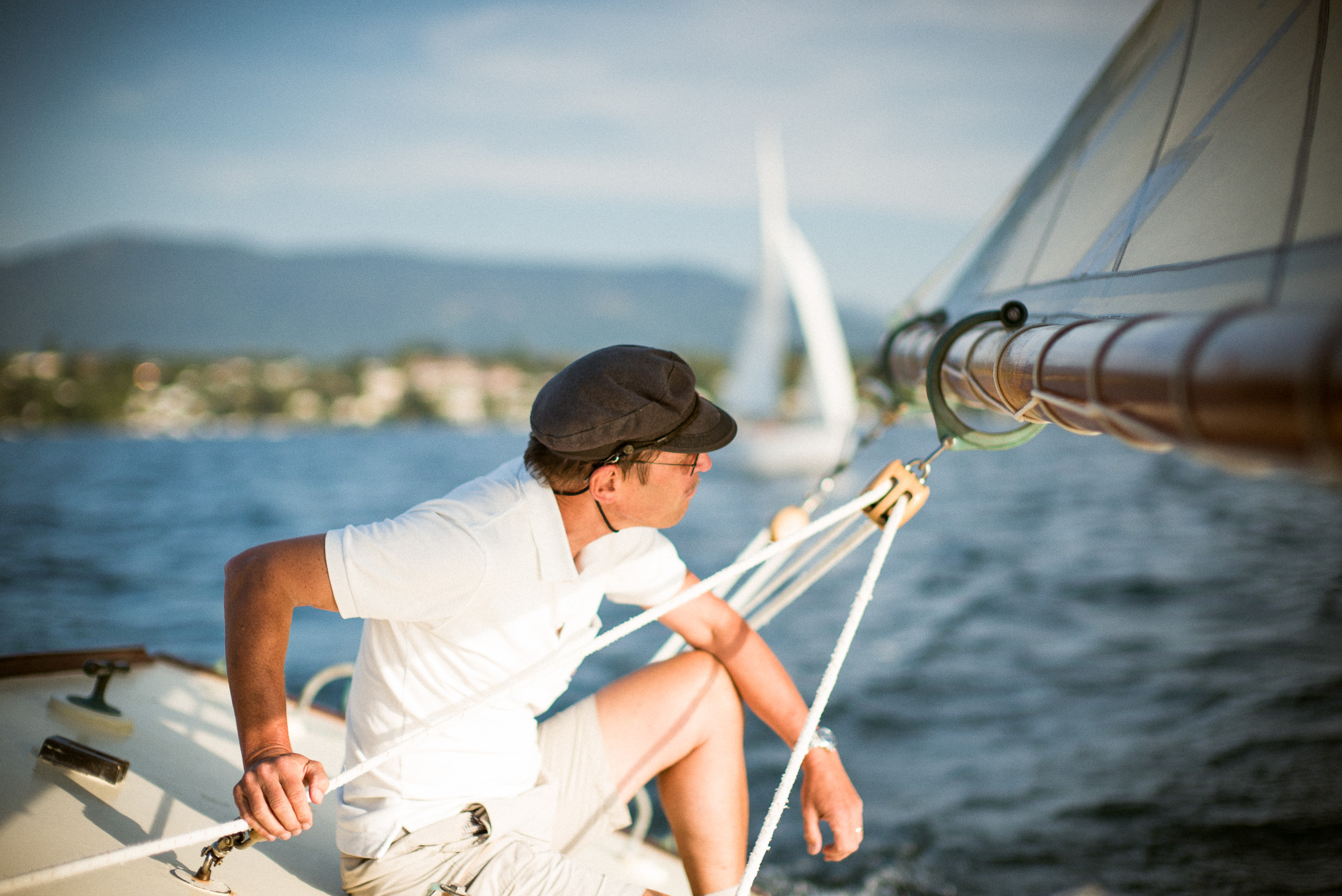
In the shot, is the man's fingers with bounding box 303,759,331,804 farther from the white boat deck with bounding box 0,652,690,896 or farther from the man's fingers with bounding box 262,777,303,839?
the white boat deck with bounding box 0,652,690,896

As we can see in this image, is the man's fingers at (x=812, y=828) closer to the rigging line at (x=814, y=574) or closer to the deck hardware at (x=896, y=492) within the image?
the rigging line at (x=814, y=574)

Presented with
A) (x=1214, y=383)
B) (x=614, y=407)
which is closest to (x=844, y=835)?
(x=614, y=407)

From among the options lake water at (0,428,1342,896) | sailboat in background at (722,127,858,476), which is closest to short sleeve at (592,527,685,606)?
lake water at (0,428,1342,896)

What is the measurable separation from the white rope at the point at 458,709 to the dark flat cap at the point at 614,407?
0.70 ft

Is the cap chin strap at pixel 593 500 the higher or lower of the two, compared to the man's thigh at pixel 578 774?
higher

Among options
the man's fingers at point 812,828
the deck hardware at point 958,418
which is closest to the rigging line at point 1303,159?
the deck hardware at point 958,418

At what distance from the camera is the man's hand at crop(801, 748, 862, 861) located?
Answer: 1.37 metres

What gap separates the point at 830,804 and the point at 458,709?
1.86ft

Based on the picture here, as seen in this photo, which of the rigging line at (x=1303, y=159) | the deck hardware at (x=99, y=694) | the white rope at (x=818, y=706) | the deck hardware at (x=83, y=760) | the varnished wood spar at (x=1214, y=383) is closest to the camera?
the varnished wood spar at (x=1214, y=383)

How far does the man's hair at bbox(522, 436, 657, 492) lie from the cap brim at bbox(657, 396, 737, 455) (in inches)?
1.4

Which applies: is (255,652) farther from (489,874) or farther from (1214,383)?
(1214,383)

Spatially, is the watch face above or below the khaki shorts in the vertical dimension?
above

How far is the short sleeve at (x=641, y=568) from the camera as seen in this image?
4.62ft

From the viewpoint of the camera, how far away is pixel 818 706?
1.27m
